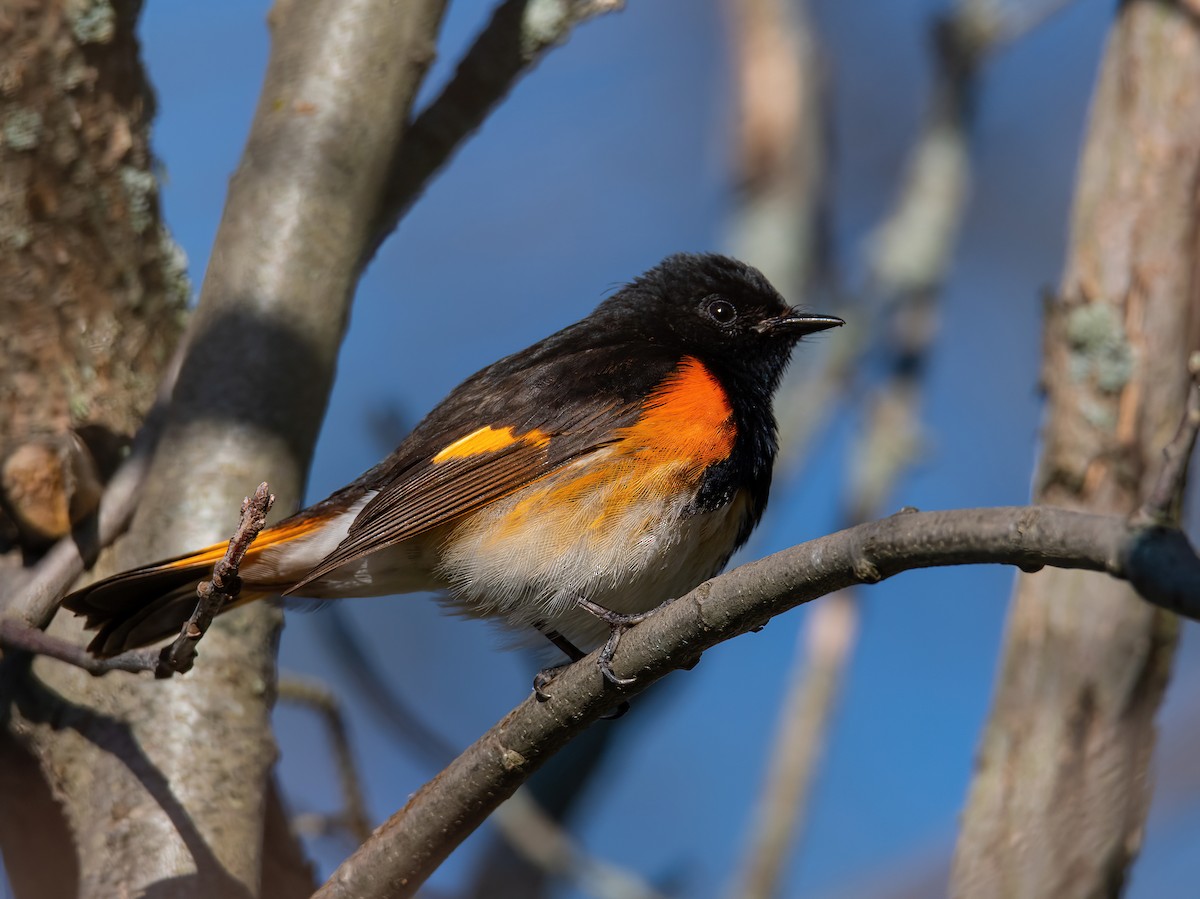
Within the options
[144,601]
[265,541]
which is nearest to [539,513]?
[265,541]

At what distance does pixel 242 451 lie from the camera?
119 inches

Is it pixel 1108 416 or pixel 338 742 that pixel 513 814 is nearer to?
pixel 338 742

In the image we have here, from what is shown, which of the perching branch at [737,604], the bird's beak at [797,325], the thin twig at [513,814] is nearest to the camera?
the perching branch at [737,604]

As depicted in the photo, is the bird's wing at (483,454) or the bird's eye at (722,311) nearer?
the bird's wing at (483,454)

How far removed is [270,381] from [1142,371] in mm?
2140

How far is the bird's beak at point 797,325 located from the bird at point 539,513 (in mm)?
334

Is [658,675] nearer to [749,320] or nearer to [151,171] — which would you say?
[749,320]

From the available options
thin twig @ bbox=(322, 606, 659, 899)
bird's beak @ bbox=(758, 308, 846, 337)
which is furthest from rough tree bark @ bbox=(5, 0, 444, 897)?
thin twig @ bbox=(322, 606, 659, 899)

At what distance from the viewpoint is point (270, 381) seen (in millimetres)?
3072

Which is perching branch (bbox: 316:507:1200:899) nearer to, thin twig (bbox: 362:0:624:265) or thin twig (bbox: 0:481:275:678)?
thin twig (bbox: 0:481:275:678)

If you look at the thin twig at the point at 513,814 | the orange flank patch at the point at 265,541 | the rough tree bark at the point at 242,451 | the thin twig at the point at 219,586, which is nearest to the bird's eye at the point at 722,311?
the rough tree bark at the point at 242,451

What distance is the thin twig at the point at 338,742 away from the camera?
137 inches

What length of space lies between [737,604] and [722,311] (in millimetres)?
1886

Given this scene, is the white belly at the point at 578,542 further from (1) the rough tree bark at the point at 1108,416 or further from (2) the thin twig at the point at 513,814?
(2) the thin twig at the point at 513,814
